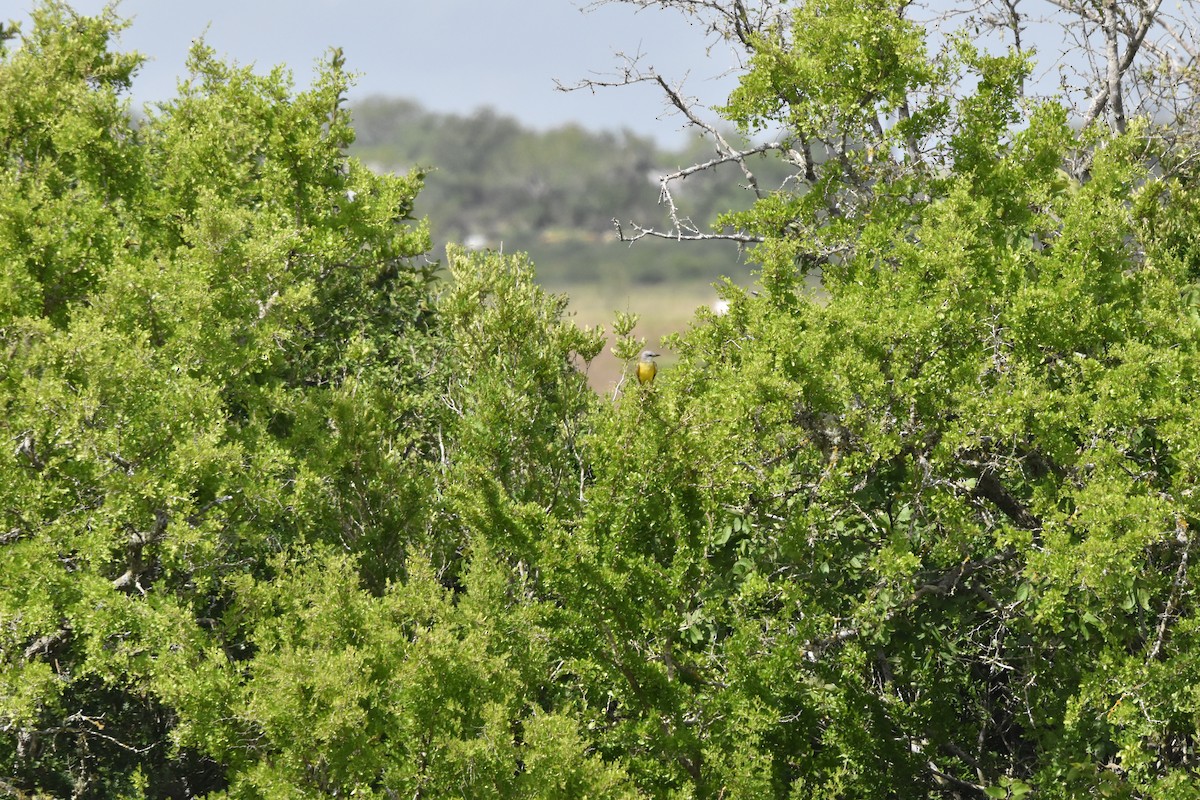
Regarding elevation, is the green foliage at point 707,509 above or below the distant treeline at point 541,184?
below

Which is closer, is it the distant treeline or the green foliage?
the green foliage

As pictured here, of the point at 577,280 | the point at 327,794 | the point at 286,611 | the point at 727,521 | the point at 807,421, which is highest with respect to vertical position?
the point at 577,280

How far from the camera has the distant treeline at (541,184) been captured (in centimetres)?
7362

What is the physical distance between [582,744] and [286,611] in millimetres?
2722

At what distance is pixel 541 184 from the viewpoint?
298ft

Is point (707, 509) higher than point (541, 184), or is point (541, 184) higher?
point (541, 184)

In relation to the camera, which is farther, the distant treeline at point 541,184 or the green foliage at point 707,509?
the distant treeline at point 541,184

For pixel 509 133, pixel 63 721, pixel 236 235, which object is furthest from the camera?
pixel 509 133

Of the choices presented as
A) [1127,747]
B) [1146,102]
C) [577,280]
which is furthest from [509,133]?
[1127,747]

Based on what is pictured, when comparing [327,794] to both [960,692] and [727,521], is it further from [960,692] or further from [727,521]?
[960,692]

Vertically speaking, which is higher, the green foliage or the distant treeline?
the distant treeline

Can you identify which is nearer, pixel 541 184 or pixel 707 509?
pixel 707 509

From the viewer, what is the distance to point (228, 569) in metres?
11.0

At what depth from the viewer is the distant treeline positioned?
2899 inches
